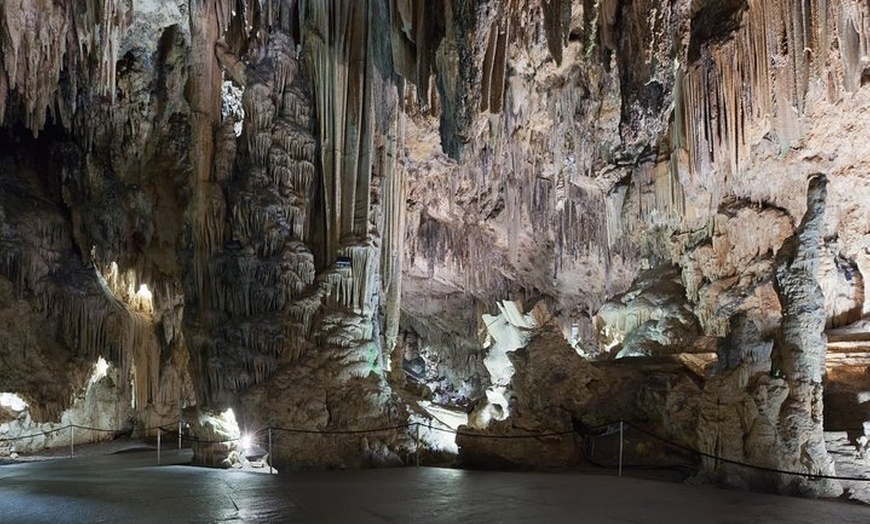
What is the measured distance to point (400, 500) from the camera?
525 cm

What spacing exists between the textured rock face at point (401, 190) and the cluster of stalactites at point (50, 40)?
48 mm

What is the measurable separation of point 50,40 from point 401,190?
5.82 meters

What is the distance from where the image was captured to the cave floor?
14.7 feet

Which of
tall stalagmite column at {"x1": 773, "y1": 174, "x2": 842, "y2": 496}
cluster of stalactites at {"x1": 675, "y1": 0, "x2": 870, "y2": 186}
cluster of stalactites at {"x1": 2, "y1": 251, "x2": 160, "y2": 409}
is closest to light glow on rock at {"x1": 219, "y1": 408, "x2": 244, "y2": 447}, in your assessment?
cluster of stalactites at {"x1": 2, "y1": 251, "x2": 160, "y2": 409}

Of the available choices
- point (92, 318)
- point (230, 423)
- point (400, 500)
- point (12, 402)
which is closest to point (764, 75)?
point (400, 500)

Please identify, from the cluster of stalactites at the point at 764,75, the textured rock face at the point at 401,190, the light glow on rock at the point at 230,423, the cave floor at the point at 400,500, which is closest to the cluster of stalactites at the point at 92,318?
the textured rock face at the point at 401,190

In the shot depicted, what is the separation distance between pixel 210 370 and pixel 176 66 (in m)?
6.40

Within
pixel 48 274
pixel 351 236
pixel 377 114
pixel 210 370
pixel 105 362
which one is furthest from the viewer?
pixel 105 362

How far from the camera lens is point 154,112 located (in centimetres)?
1279

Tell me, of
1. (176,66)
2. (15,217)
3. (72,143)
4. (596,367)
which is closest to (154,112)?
(176,66)

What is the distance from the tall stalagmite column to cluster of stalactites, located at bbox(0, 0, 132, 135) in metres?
9.51

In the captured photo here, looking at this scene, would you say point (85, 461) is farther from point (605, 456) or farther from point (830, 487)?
point (830, 487)

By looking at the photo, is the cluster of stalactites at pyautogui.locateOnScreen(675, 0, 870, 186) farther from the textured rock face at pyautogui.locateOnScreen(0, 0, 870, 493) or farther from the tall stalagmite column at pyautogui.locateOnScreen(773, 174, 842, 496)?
the tall stalagmite column at pyautogui.locateOnScreen(773, 174, 842, 496)

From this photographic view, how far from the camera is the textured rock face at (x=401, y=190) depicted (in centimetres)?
801
